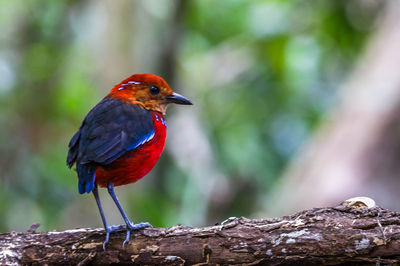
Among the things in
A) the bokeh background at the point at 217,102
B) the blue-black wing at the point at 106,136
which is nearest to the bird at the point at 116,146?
the blue-black wing at the point at 106,136

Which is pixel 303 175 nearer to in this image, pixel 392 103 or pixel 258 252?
pixel 392 103

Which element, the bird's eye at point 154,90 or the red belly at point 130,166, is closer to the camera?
the red belly at point 130,166

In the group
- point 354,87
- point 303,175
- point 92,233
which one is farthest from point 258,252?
point 354,87

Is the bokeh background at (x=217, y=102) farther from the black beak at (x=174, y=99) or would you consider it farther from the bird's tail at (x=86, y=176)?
the bird's tail at (x=86, y=176)

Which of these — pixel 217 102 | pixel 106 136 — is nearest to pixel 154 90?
pixel 106 136

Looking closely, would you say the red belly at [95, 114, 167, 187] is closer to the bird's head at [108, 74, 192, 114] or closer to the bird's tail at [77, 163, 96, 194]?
the bird's tail at [77, 163, 96, 194]

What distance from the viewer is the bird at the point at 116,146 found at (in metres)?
3.49

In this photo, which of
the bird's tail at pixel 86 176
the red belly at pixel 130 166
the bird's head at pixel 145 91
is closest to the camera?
the bird's tail at pixel 86 176

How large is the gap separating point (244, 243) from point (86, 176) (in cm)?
98

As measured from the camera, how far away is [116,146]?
3537mm

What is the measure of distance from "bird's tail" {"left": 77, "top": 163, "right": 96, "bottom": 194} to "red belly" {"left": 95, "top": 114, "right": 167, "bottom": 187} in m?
0.07

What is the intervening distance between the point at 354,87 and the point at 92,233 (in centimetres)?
471

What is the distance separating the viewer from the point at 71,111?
330 inches

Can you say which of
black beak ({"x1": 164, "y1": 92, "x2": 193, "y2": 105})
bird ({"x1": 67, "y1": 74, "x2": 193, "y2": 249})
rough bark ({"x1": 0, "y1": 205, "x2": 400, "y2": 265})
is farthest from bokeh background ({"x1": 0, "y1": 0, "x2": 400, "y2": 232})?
rough bark ({"x1": 0, "y1": 205, "x2": 400, "y2": 265})
